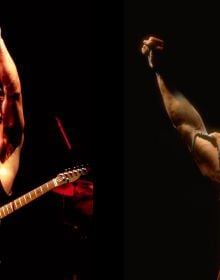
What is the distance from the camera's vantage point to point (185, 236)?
2.06 metres

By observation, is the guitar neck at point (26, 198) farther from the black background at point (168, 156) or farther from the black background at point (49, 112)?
the black background at point (168, 156)

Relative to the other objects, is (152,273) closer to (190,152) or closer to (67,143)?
(190,152)

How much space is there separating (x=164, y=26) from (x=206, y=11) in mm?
181

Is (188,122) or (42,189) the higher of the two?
(188,122)

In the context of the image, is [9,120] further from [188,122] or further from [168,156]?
[188,122]

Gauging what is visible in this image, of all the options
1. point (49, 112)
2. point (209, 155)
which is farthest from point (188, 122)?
point (49, 112)

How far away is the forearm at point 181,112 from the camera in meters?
1.94

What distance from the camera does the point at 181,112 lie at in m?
2.00

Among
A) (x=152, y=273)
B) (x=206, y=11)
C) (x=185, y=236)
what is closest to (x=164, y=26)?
(x=206, y=11)

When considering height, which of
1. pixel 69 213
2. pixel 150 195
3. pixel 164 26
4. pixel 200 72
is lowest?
pixel 69 213

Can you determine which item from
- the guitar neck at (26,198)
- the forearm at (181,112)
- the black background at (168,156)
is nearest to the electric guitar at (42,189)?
the guitar neck at (26,198)

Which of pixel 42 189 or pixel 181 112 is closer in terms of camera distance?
pixel 181 112

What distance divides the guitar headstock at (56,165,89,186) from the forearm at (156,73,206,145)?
849 mm

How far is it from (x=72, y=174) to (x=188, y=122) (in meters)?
0.99
